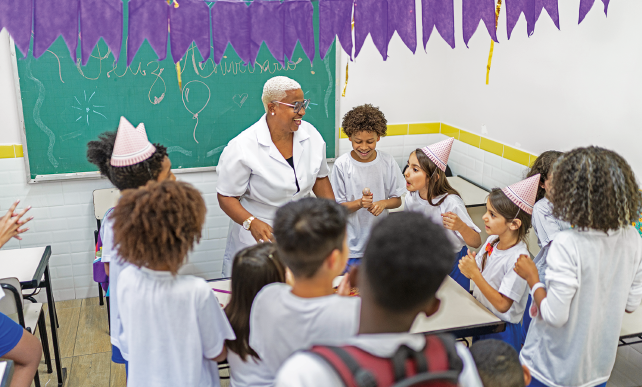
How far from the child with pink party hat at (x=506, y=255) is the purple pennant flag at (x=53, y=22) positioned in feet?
5.76

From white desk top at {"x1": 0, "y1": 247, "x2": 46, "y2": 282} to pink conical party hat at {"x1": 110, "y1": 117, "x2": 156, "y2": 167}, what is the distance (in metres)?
1.09

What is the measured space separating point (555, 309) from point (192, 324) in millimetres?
1157

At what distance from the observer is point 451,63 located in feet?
13.2

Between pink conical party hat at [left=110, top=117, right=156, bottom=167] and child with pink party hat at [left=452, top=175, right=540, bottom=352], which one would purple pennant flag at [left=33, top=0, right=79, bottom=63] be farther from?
child with pink party hat at [left=452, top=175, right=540, bottom=352]

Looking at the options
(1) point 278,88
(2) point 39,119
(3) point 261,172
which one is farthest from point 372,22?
(2) point 39,119

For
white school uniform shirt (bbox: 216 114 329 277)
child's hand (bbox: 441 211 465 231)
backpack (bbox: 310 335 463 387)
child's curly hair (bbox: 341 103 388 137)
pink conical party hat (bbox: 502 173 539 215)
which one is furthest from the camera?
child's curly hair (bbox: 341 103 388 137)

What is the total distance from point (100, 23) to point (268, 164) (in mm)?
1006

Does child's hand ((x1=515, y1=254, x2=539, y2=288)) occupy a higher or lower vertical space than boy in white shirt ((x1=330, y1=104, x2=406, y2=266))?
lower

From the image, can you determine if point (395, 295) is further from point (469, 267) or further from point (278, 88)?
point (278, 88)

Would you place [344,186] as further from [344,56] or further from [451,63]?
[451,63]

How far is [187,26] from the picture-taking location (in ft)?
6.95

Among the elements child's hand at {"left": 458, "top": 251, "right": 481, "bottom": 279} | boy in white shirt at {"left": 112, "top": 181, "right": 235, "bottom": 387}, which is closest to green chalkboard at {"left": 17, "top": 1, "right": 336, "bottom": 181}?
child's hand at {"left": 458, "top": 251, "right": 481, "bottom": 279}

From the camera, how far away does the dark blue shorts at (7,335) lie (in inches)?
80.0

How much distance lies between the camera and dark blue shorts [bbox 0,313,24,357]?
2033 mm
